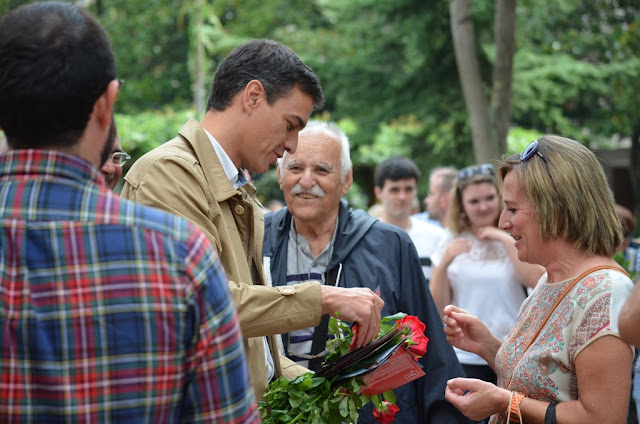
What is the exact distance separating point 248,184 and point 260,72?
49 centimetres

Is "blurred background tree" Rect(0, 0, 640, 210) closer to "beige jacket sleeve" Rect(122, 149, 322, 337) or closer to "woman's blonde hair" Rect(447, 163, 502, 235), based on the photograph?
"woman's blonde hair" Rect(447, 163, 502, 235)

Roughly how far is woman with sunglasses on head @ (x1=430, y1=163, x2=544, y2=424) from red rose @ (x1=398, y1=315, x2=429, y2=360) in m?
2.11

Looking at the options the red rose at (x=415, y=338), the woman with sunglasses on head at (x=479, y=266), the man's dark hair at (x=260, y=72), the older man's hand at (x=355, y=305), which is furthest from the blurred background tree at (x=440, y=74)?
the older man's hand at (x=355, y=305)

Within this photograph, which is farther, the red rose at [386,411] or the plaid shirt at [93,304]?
the red rose at [386,411]

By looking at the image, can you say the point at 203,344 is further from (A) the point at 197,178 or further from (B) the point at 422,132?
(B) the point at 422,132

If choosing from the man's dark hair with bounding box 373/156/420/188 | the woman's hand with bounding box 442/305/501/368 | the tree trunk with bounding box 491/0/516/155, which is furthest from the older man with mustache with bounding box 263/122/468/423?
the tree trunk with bounding box 491/0/516/155

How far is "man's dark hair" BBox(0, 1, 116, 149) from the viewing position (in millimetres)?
1410

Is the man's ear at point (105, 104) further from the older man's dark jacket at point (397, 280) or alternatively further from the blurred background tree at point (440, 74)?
the blurred background tree at point (440, 74)

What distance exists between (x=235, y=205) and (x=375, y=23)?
13.2 meters

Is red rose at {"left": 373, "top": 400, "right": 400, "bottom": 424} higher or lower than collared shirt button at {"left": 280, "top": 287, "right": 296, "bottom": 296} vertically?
lower

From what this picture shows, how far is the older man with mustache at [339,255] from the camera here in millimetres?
3402

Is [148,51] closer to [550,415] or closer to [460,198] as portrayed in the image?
[460,198]

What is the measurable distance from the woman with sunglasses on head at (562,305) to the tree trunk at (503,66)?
5.98 m

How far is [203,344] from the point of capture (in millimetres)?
1466
